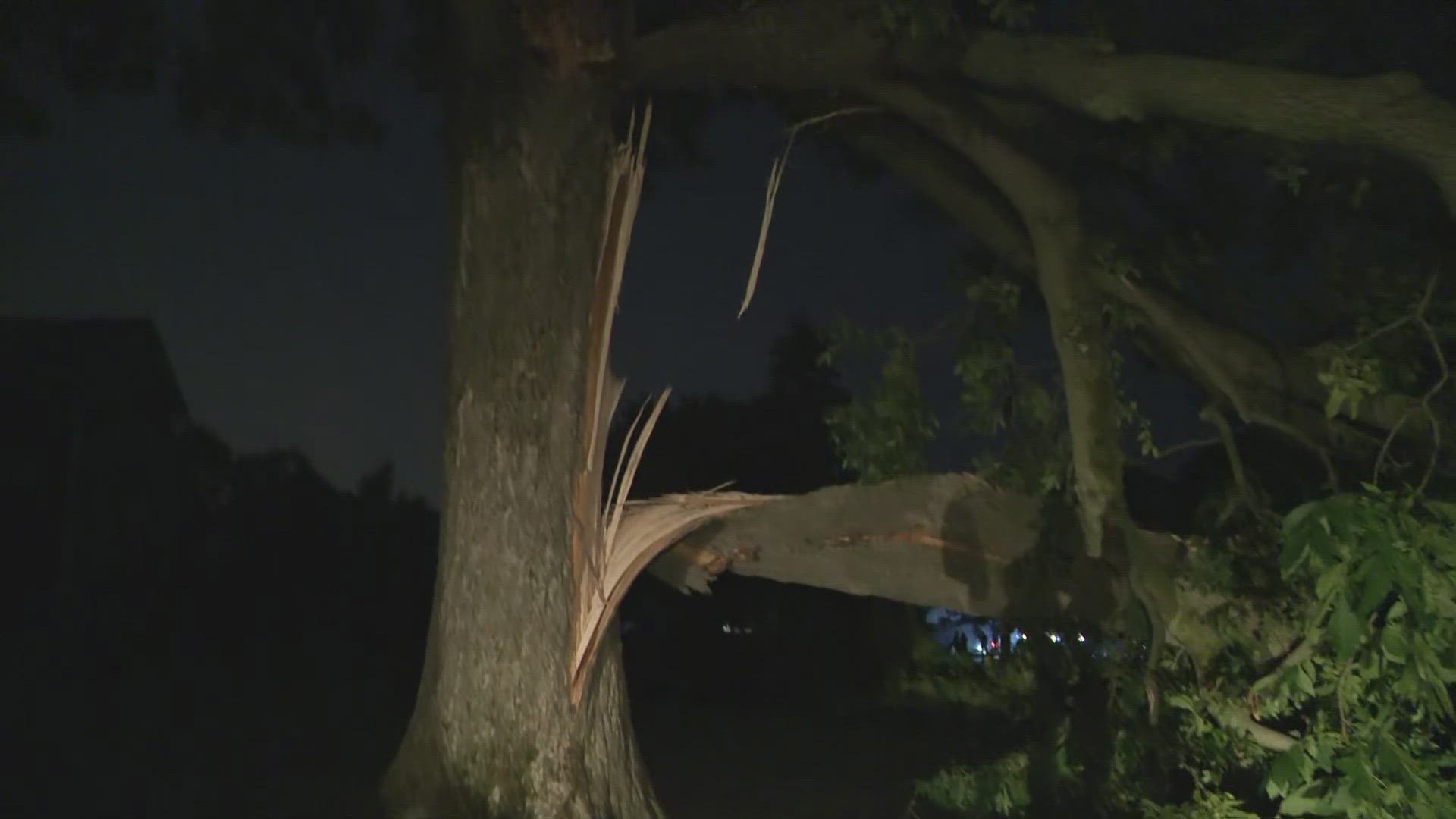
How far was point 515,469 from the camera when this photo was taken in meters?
6.55

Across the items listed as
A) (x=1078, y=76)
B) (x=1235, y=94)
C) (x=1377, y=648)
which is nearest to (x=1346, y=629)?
(x=1377, y=648)

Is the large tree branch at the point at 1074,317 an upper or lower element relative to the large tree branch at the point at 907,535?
upper

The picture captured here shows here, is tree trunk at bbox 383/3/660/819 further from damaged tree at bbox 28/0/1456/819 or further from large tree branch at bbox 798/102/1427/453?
large tree branch at bbox 798/102/1427/453

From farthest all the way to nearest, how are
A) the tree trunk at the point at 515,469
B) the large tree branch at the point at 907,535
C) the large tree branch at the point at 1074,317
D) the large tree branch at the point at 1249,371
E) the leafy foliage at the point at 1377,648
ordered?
the large tree branch at the point at 907,535 → the large tree branch at the point at 1249,371 → the large tree branch at the point at 1074,317 → the tree trunk at the point at 515,469 → the leafy foliage at the point at 1377,648

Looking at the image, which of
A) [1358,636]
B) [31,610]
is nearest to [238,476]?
[31,610]

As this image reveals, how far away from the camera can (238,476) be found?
2050 cm

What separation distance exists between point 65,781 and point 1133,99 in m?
6.89

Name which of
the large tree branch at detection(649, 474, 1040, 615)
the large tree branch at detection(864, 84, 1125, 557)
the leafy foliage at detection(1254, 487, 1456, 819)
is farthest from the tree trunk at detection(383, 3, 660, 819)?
the leafy foliage at detection(1254, 487, 1456, 819)

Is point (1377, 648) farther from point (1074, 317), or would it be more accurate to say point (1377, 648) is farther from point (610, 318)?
point (610, 318)

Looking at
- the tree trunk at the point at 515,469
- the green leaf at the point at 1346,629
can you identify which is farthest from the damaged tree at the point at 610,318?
the green leaf at the point at 1346,629

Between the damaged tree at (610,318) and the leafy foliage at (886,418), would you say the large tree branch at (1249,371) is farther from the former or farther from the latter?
the leafy foliage at (886,418)

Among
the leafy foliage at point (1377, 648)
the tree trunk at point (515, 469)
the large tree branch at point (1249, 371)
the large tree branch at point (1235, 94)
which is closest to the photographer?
the leafy foliage at point (1377, 648)

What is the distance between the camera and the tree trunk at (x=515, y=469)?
6.42 meters

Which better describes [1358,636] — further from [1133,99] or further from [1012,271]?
[1012,271]
